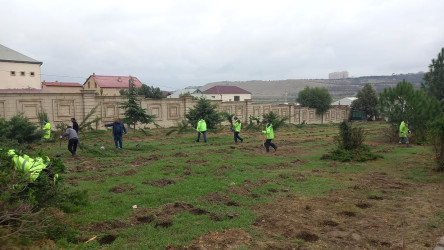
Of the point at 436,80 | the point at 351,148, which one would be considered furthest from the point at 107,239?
the point at 436,80

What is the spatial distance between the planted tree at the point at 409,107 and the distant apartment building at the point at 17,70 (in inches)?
1844

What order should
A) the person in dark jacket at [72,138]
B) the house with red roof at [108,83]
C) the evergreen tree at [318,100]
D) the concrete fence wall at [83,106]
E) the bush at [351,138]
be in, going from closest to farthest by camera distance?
1. the person in dark jacket at [72,138]
2. the bush at [351,138]
3. the concrete fence wall at [83,106]
4. the evergreen tree at [318,100]
5. the house with red roof at [108,83]

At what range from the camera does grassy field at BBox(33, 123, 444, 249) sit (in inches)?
199

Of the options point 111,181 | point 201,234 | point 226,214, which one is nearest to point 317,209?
point 226,214

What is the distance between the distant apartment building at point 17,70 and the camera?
44.4 metres

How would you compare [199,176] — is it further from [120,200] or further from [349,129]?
[349,129]

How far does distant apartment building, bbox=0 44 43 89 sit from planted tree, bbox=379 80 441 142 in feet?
154

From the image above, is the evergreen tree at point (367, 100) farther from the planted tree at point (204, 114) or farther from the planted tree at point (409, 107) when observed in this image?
the planted tree at point (204, 114)

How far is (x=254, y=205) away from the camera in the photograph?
22.3ft

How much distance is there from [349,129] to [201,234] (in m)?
10.4

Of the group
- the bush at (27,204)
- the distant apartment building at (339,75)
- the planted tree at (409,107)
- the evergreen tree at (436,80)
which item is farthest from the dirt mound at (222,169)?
the distant apartment building at (339,75)

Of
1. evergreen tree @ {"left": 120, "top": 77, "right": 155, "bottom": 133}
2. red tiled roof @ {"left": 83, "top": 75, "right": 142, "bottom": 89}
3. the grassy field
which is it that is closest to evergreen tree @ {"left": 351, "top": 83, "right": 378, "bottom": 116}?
red tiled roof @ {"left": 83, "top": 75, "right": 142, "bottom": 89}

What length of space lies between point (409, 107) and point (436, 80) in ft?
19.4

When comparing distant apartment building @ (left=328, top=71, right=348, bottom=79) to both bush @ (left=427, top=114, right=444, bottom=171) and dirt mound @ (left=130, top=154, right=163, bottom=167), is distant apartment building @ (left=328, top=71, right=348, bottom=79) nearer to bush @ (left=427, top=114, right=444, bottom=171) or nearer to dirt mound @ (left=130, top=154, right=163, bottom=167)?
bush @ (left=427, top=114, right=444, bottom=171)
